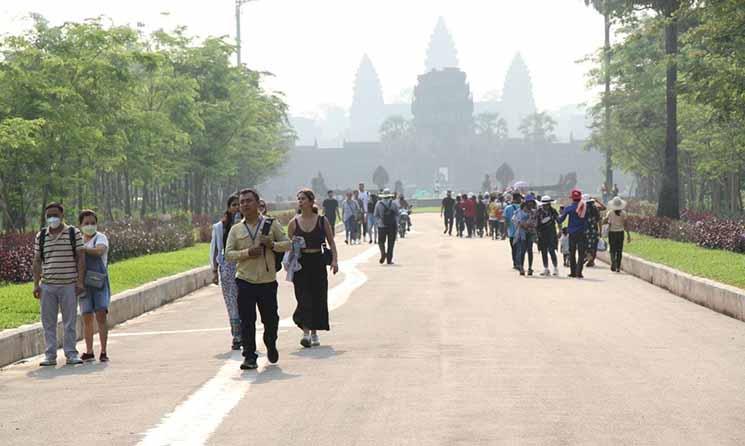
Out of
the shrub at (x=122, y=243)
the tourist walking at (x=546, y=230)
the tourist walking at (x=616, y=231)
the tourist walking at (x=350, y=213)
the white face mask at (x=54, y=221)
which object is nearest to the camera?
the white face mask at (x=54, y=221)

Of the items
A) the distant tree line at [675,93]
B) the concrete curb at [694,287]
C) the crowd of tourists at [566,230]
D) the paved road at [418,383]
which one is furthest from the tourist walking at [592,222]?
the paved road at [418,383]

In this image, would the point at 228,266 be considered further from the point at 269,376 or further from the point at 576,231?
the point at 576,231

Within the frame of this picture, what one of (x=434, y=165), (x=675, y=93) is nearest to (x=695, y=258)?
(x=675, y=93)

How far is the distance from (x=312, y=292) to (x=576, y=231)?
39.9 ft

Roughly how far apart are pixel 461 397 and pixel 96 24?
2461 cm

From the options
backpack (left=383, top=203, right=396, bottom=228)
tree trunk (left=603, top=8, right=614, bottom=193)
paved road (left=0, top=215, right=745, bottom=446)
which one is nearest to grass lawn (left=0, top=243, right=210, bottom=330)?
Result: paved road (left=0, top=215, right=745, bottom=446)

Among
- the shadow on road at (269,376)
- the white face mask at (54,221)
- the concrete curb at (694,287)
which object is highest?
the white face mask at (54,221)

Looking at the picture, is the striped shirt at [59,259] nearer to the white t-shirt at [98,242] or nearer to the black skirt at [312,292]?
the white t-shirt at [98,242]

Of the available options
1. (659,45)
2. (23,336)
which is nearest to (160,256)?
(23,336)

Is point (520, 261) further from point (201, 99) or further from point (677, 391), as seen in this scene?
point (201, 99)

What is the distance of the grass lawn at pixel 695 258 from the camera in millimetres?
20062

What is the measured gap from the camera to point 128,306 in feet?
57.6

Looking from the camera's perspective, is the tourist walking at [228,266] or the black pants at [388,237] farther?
the black pants at [388,237]

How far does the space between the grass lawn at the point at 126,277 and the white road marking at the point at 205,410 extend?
361 cm
